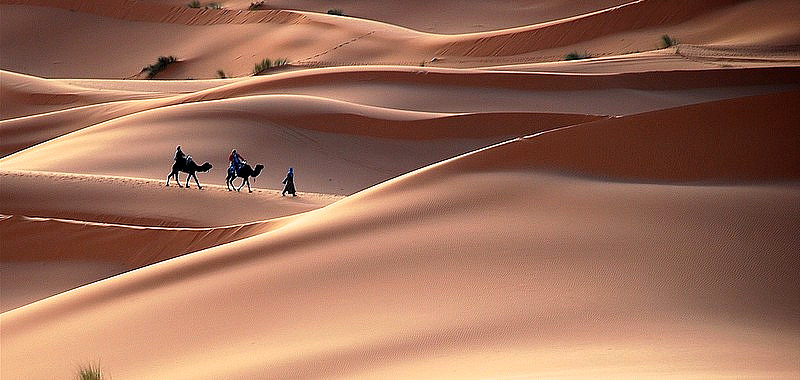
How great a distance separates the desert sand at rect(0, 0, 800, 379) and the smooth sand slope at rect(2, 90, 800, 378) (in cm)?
2

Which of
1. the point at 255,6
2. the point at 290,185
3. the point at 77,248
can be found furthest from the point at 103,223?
the point at 255,6

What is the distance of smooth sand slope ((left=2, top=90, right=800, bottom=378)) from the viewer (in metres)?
5.74

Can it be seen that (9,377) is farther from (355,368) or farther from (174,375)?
(355,368)

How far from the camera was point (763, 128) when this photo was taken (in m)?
9.18

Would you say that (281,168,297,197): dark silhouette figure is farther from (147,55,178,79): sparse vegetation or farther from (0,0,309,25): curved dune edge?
(0,0,309,25): curved dune edge

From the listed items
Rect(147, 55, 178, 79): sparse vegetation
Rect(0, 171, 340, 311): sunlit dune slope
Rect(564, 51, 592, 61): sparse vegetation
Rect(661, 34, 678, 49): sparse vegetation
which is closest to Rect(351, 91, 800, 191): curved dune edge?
Rect(0, 171, 340, 311): sunlit dune slope

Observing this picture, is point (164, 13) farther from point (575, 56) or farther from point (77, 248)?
point (77, 248)

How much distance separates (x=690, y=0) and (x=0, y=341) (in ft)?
80.9

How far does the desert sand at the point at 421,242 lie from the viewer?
236 inches

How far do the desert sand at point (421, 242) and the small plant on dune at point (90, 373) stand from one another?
117 mm

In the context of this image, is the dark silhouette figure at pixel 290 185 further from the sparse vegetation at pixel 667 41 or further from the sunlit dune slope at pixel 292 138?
the sparse vegetation at pixel 667 41

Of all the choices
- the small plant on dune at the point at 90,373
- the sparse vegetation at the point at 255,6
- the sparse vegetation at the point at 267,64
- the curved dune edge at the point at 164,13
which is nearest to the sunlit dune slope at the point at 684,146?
the small plant on dune at the point at 90,373

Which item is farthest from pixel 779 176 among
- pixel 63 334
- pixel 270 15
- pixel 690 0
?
pixel 270 15

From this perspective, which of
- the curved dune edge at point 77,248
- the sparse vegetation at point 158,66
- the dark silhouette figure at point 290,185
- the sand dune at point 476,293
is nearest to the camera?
the sand dune at point 476,293
